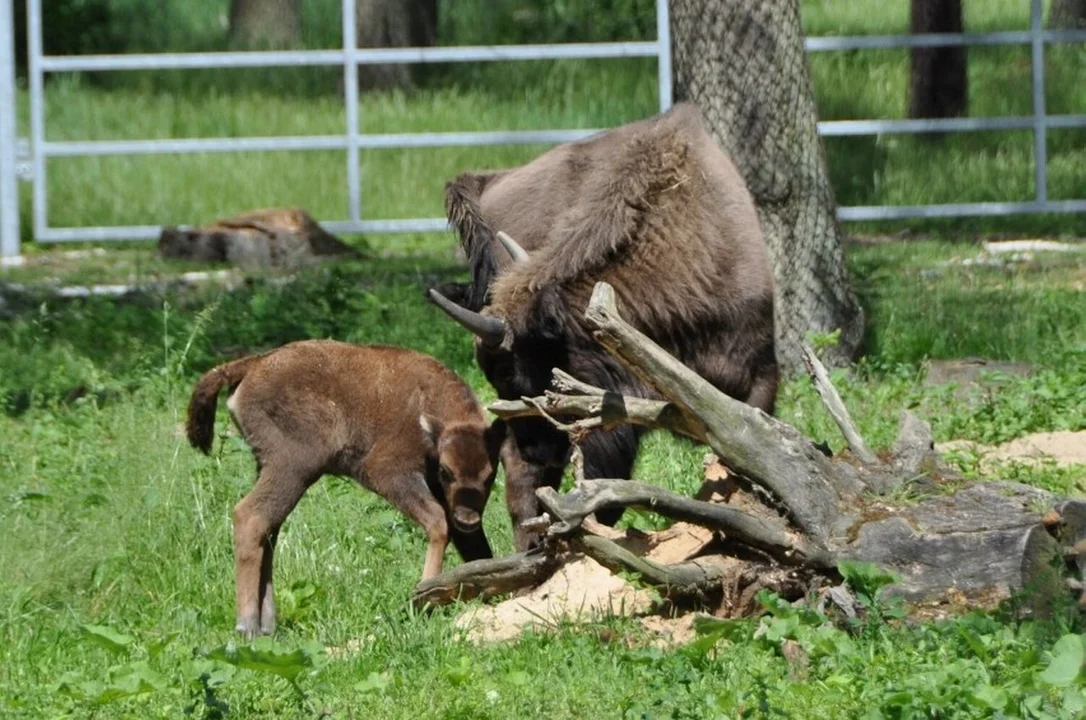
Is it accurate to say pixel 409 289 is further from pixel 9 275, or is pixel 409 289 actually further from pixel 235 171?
pixel 235 171

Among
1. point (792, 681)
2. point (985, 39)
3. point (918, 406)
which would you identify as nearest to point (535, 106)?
point (985, 39)

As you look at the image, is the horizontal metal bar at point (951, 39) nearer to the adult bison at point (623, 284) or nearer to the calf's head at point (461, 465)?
the adult bison at point (623, 284)

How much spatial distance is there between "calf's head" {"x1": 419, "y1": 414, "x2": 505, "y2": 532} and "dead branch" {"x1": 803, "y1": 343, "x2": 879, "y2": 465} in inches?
52.2

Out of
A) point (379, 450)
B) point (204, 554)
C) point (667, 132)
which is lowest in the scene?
point (204, 554)

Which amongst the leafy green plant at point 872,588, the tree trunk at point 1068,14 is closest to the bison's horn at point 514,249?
the leafy green plant at point 872,588

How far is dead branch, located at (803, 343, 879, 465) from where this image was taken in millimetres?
6227

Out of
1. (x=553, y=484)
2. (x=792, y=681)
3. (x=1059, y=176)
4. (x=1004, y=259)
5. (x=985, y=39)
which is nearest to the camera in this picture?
(x=792, y=681)

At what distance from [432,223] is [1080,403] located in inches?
256

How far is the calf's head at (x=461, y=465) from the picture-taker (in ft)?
22.2

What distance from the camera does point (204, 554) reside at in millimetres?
7043

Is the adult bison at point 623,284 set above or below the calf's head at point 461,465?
above

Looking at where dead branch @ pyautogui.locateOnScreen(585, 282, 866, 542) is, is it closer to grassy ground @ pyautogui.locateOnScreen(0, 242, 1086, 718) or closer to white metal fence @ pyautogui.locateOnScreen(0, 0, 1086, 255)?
grassy ground @ pyautogui.locateOnScreen(0, 242, 1086, 718)

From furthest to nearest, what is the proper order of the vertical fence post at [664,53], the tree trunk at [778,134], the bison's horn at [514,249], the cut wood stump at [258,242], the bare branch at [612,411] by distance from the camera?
the vertical fence post at [664,53] → the cut wood stump at [258,242] → the tree trunk at [778,134] → the bison's horn at [514,249] → the bare branch at [612,411]

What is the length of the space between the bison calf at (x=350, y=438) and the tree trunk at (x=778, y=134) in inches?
136
